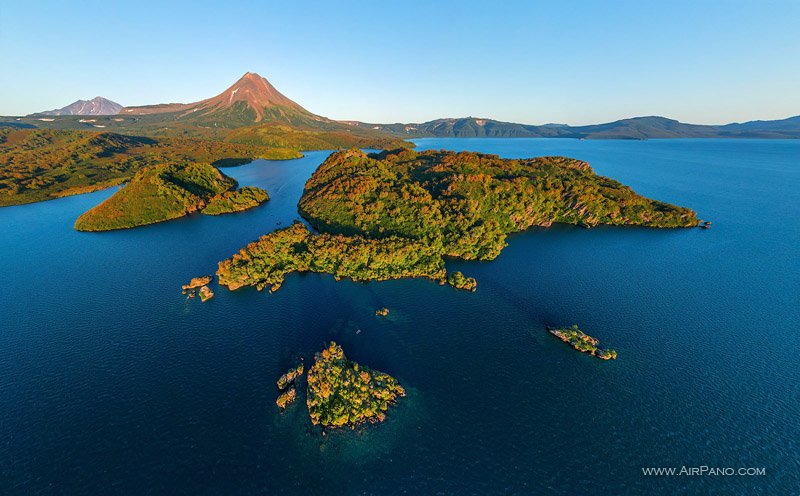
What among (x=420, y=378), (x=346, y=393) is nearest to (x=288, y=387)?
(x=346, y=393)

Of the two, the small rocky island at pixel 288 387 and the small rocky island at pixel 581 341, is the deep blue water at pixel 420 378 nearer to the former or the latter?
the small rocky island at pixel 581 341

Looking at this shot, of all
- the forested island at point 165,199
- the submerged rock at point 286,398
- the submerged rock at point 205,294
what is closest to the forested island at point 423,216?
the submerged rock at point 205,294

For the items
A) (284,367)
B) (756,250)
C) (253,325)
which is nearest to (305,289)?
(253,325)

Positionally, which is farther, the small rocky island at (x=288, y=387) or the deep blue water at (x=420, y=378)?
the small rocky island at (x=288, y=387)

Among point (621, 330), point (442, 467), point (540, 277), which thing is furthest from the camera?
point (540, 277)

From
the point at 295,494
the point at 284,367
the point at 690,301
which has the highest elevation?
the point at 690,301

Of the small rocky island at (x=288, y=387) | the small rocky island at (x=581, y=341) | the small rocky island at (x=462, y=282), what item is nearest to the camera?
the small rocky island at (x=288, y=387)

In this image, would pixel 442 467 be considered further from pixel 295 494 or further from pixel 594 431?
pixel 594 431

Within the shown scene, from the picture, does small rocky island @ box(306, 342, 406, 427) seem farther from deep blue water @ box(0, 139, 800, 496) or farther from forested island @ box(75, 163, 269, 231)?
forested island @ box(75, 163, 269, 231)
